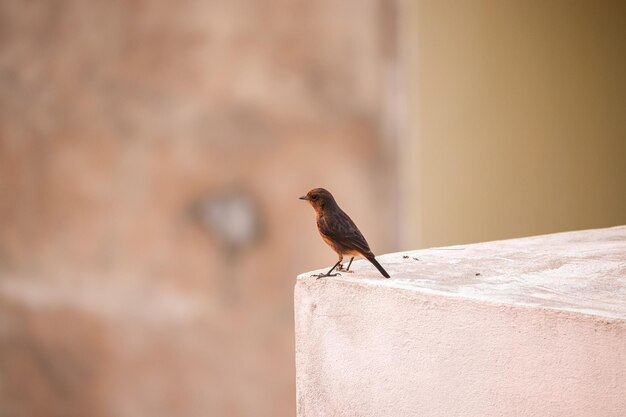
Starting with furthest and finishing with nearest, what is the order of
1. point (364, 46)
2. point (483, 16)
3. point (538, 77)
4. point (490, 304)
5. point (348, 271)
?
point (538, 77) → point (483, 16) → point (364, 46) → point (348, 271) → point (490, 304)

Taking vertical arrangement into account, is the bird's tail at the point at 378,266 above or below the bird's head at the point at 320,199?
below

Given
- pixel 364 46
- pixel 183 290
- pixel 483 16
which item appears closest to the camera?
pixel 364 46

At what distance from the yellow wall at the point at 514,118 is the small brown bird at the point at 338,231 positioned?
1.40 m

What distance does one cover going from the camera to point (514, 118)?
334cm

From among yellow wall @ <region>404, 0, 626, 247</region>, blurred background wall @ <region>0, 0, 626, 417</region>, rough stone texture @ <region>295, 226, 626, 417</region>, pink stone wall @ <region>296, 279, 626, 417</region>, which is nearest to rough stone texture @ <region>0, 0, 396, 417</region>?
blurred background wall @ <region>0, 0, 626, 417</region>

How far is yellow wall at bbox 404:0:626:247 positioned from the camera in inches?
111

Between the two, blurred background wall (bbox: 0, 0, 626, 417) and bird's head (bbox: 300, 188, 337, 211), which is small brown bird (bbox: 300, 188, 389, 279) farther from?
blurred background wall (bbox: 0, 0, 626, 417)

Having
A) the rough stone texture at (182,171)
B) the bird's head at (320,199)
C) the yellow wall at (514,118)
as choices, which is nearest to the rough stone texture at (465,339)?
the bird's head at (320,199)

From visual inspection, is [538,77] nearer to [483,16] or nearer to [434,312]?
[483,16]

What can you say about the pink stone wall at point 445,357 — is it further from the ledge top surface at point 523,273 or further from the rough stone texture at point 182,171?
the rough stone texture at point 182,171

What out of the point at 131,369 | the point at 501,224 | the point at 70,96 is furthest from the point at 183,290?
the point at 501,224

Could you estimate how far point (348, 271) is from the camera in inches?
55.4

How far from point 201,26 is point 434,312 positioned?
1.93 metres

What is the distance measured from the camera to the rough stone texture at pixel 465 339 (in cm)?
104
